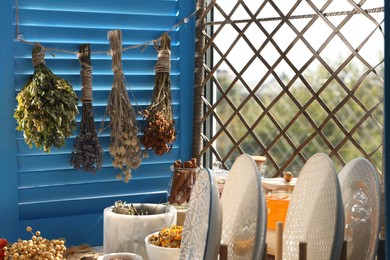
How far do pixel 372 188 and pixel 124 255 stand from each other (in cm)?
64

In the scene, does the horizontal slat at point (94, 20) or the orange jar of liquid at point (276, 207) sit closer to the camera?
the orange jar of liquid at point (276, 207)

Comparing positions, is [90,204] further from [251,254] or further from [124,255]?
[251,254]

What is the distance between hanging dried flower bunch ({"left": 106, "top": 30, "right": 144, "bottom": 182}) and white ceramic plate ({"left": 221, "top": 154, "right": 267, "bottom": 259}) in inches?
28.3

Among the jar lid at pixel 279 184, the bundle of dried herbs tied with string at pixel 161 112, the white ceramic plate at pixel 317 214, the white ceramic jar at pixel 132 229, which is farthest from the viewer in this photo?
the bundle of dried herbs tied with string at pixel 161 112

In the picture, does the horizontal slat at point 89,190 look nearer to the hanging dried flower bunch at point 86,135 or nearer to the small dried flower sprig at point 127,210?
the hanging dried flower bunch at point 86,135

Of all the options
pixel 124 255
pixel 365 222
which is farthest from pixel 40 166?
pixel 365 222

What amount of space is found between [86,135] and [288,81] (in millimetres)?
634

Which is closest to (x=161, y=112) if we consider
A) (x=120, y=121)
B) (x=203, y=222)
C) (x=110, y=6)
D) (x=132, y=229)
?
(x=120, y=121)

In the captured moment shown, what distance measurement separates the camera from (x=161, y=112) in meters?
2.17

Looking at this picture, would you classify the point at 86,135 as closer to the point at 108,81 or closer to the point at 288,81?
the point at 108,81

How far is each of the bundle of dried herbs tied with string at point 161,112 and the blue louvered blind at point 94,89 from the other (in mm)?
55

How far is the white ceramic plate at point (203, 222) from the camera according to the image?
123cm

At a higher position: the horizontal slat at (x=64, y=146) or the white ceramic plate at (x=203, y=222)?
the horizontal slat at (x=64, y=146)

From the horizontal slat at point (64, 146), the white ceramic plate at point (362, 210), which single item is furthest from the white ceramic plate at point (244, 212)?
the horizontal slat at point (64, 146)
